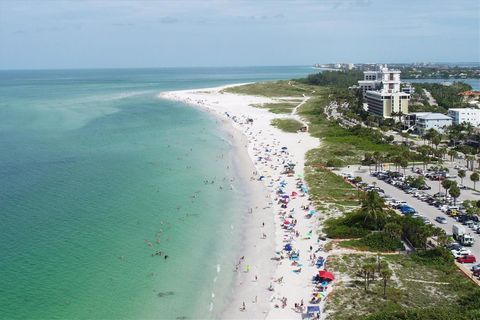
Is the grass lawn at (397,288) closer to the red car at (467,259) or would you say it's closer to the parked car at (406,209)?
the red car at (467,259)

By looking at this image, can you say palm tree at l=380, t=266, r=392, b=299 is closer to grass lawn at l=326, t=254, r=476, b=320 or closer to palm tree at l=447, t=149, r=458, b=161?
grass lawn at l=326, t=254, r=476, b=320

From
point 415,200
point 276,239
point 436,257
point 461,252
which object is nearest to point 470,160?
point 415,200

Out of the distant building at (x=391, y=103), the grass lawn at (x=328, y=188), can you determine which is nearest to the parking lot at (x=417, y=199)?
the grass lawn at (x=328, y=188)

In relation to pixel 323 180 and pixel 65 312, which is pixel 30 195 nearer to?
pixel 65 312

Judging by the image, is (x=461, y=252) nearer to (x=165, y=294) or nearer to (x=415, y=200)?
(x=415, y=200)

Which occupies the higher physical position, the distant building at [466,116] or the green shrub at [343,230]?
the distant building at [466,116]

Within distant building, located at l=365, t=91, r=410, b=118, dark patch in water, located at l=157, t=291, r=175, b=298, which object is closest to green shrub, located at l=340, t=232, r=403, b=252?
dark patch in water, located at l=157, t=291, r=175, b=298

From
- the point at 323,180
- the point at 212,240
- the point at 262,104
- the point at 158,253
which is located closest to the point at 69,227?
the point at 158,253
